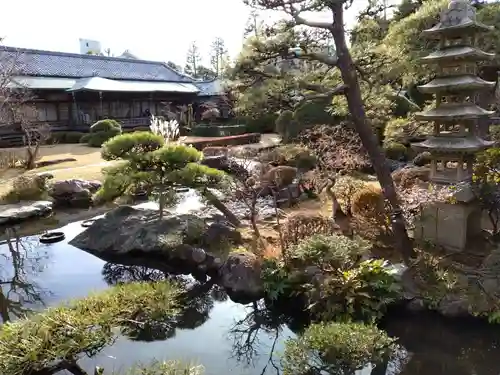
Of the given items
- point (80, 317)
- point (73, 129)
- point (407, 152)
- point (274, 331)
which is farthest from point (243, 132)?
point (80, 317)

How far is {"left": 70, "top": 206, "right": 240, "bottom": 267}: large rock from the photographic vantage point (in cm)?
741

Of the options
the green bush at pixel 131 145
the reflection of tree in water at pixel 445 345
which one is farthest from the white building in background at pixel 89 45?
the reflection of tree in water at pixel 445 345

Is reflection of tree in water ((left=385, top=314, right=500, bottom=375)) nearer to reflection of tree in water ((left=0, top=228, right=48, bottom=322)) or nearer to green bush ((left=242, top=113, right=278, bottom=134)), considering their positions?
reflection of tree in water ((left=0, top=228, right=48, bottom=322))

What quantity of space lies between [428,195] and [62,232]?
748cm

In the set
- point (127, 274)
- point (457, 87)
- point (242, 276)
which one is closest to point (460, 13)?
→ point (457, 87)

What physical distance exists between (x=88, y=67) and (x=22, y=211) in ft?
60.2

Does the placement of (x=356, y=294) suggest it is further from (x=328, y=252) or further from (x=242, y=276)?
(x=242, y=276)

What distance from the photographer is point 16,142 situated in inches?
783

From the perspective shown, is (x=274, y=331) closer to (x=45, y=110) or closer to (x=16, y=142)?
(x=16, y=142)

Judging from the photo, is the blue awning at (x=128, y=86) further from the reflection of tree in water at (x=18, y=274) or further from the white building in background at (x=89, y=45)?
the white building in background at (x=89, y=45)

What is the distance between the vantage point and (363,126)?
668 centimetres

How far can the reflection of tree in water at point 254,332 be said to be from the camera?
16.5 feet

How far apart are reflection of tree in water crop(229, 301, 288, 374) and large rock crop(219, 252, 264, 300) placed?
0.22 m

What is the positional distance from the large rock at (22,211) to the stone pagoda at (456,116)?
346 inches
